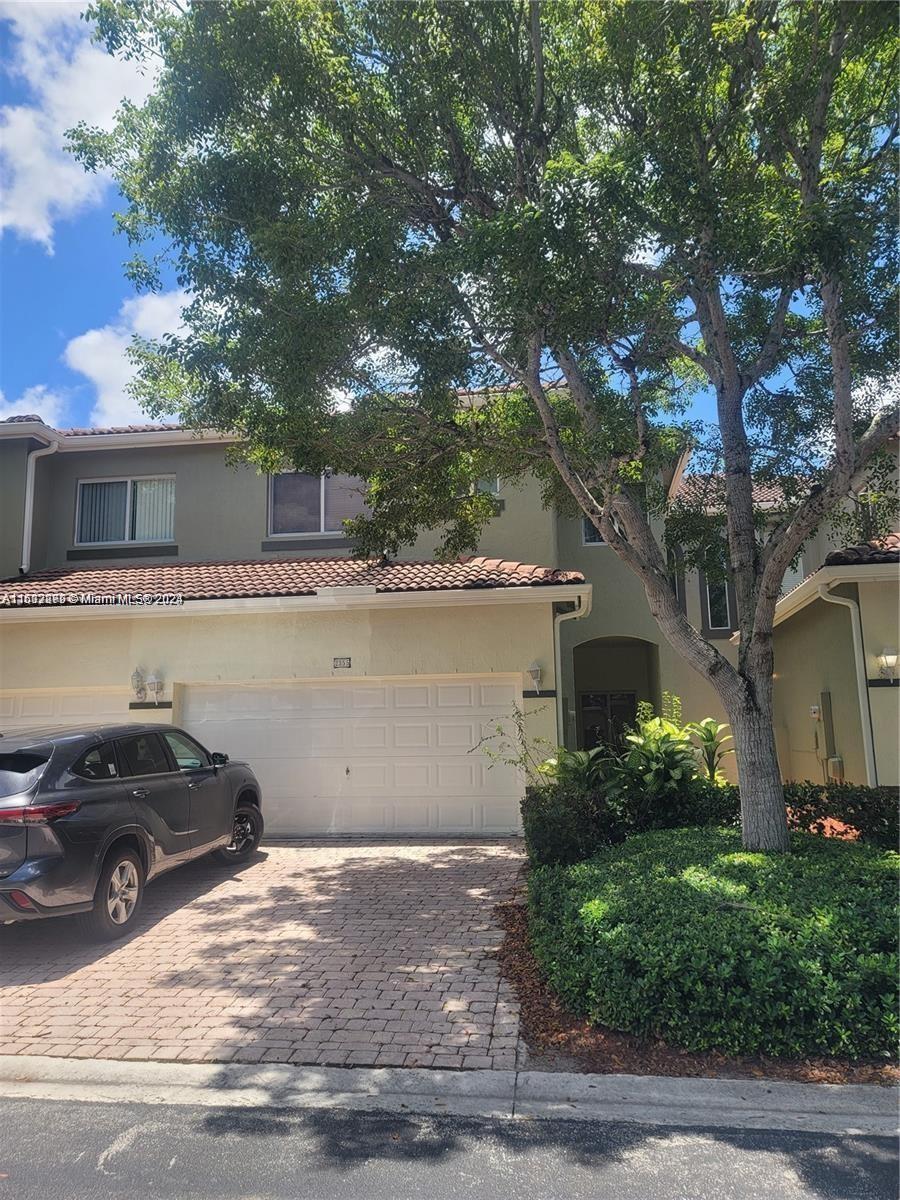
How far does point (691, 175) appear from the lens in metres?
6.20

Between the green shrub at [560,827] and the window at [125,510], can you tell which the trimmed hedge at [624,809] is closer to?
the green shrub at [560,827]

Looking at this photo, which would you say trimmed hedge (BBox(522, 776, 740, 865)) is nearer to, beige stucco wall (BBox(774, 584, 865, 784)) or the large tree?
the large tree

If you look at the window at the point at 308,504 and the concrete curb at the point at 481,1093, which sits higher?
the window at the point at 308,504

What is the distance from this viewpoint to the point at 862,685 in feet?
33.2

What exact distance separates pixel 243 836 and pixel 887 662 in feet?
26.9

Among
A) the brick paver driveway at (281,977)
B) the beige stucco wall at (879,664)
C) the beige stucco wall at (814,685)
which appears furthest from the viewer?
the beige stucco wall at (814,685)

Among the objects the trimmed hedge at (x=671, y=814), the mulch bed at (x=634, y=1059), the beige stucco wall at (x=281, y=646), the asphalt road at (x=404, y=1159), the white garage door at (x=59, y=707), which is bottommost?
the asphalt road at (x=404, y=1159)

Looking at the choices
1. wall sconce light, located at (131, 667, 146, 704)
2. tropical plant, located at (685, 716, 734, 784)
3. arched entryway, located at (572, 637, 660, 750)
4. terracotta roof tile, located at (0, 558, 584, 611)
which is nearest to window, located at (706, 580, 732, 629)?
arched entryway, located at (572, 637, 660, 750)

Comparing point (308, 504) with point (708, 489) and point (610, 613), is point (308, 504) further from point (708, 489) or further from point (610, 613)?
point (708, 489)

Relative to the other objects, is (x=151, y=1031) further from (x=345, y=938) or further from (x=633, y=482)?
(x=633, y=482)

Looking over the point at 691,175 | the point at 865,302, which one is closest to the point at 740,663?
the point at 865,302

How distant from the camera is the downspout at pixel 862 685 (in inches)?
392

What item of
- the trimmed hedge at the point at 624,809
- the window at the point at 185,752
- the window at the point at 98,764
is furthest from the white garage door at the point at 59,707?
the trimmed hedge at the point at 624,809

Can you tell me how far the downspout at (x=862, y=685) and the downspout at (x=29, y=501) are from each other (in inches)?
493
